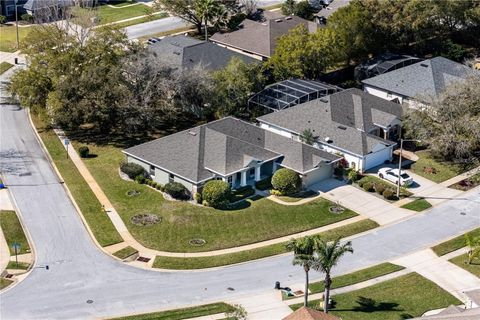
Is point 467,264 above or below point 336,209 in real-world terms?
below

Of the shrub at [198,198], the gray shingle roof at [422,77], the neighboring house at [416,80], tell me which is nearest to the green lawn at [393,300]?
the shrub at [198,198]

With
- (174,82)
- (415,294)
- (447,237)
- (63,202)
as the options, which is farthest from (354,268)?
(174,82)

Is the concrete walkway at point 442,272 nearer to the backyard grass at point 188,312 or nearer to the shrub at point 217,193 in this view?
the backyard grass at point 188,312

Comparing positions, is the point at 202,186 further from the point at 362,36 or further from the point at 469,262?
the point at 362,36

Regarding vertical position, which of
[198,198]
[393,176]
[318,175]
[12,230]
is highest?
[318,175]

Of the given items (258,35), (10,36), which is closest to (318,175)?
(258,35)

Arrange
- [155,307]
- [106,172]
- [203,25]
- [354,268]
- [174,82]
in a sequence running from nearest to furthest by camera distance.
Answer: [155,307]
[354,268]
[106,172]
[174,82]
[203,25]

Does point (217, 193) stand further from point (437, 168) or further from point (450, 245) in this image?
point (437, 168)
